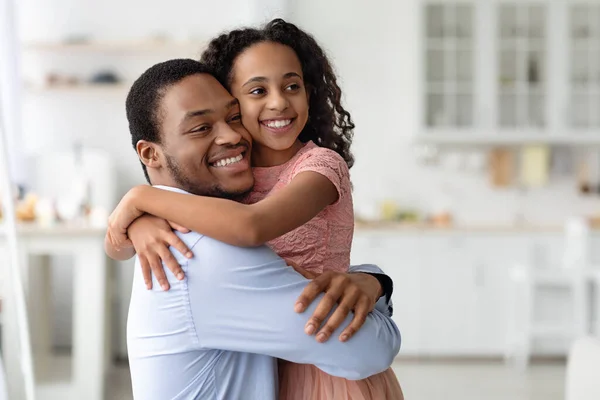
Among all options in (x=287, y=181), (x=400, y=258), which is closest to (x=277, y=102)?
(x=287, y=181)

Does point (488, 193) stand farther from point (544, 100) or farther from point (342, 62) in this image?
point (342, 62)

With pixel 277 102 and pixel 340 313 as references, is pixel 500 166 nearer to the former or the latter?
pixel 277 102

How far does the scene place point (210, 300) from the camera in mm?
1187

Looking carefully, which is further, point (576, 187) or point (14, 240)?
point (576, 187)

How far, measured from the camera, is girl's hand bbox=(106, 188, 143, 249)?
1.29 meters

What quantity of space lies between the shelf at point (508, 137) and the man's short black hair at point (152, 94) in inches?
190

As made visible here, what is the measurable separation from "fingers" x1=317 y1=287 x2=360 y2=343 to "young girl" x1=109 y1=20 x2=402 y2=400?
11 cm

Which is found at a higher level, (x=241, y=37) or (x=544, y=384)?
(x=241, y=37)

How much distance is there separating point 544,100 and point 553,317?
1605 millimetres

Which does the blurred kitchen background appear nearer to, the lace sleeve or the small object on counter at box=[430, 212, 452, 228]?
the small object on counter at box=[430, 212, 452, 228]

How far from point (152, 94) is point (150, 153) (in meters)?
0.10

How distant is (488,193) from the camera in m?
6.38

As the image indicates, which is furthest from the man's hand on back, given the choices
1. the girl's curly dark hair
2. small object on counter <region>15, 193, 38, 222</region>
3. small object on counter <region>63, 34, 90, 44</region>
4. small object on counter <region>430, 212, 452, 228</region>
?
small object on counter <region>63, 34, 90, 44</region>

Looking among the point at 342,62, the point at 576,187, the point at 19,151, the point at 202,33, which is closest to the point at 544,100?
the point at 576,187
